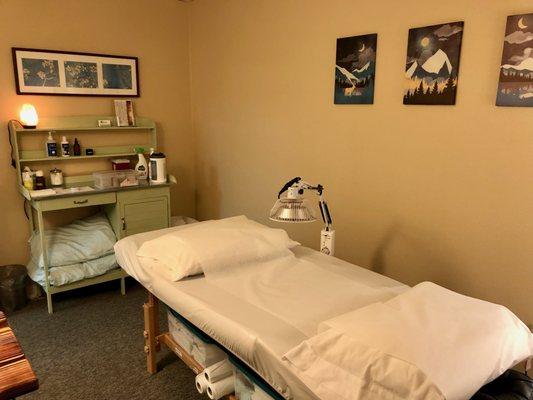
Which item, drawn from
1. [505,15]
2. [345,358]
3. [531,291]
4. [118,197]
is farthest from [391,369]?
[118,197]

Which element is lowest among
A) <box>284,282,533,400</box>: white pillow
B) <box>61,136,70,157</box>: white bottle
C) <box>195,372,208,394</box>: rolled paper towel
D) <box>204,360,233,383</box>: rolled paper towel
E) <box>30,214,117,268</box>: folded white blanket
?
<box>195,372,208,394</box>: rolled paper towel

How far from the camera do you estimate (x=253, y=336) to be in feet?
4.29

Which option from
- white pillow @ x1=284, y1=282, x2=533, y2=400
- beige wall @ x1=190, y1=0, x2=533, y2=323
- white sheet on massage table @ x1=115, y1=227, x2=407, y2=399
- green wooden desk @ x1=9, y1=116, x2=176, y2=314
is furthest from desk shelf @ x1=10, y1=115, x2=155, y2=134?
white pillow @ x1=284, y1=282, x2=533, y2=400

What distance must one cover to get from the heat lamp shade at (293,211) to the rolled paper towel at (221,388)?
Result: 0.66 metres

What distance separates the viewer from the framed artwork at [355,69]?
225 cm

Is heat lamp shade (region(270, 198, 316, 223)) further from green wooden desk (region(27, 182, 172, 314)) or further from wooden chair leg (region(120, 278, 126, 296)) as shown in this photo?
wooden chair leg (region(120, 278, 126, 296))

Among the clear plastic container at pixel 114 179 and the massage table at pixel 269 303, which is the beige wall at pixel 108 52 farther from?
the massage table at pixel 269 303

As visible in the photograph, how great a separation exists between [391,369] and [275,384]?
39 cm

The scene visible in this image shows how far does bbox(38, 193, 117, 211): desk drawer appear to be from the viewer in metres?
2.73

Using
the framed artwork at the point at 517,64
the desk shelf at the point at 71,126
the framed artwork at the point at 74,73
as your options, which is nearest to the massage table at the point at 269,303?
the framed artwork at the point at 517,64

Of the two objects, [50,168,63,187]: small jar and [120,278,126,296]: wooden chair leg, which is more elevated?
[50,168,63,187]: small jar

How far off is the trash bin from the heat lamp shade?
2110 mm

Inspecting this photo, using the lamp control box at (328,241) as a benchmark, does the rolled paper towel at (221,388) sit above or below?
below

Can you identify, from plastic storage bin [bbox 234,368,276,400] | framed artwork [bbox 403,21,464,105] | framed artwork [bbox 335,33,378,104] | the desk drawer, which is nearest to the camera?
plastic storage bin [bbox 234,368,276,400]
